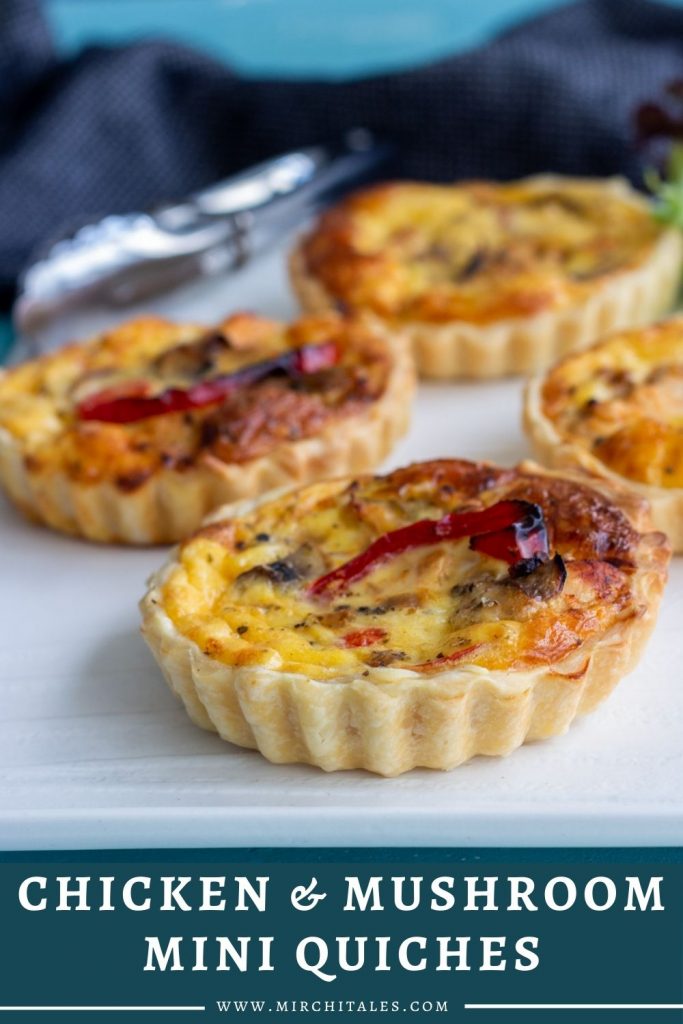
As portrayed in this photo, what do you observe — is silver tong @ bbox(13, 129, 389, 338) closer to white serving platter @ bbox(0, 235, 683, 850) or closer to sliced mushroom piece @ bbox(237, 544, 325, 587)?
white serving platter @ bbox(0, 235, 683, 850)

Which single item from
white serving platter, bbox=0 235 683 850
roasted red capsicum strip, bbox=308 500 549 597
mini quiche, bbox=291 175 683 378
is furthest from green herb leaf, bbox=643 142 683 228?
roasted red capsicum strip, bbox=308 500 549 597

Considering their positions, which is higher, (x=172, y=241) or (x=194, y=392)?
(x=194, y=392)

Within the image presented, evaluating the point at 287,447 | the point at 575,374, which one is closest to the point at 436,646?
→ the point at 287,447

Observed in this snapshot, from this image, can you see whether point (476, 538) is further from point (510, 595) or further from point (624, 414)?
point (624, 414)

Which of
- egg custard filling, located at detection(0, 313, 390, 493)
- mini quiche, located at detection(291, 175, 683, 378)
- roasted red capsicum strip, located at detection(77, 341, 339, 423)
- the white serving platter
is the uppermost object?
roasted red capsicum strip, located at detection(77, 341, 339, 423)

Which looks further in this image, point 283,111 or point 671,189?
point 283,111

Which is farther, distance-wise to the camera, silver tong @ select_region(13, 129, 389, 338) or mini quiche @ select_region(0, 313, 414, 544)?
silver tong @ select_region(13, 129, 389, 338)

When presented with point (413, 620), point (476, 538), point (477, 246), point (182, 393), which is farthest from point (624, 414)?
point (477, 246)
